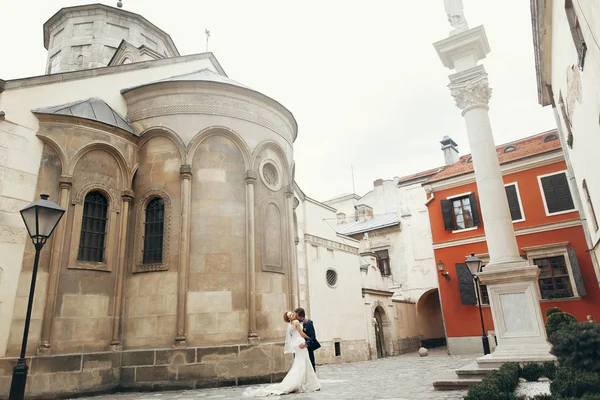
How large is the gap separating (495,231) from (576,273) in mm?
10543

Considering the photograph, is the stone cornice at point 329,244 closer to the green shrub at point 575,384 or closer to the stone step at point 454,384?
the stone step at point 454,384

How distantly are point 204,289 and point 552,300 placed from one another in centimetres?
1549

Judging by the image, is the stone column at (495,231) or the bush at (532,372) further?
the stone column at (495,231)

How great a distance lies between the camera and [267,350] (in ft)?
36.8

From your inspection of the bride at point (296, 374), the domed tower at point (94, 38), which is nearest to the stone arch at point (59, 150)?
the bride at point (296, 374)

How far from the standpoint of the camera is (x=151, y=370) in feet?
33.6

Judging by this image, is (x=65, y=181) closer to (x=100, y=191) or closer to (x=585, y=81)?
(x=100, y=191)

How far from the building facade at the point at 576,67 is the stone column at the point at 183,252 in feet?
32.1

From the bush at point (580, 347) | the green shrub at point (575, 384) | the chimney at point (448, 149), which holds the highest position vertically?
the chimney at point (448, 149)

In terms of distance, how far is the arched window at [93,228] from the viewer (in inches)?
424

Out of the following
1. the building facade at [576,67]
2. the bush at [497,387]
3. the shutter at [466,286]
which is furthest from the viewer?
the shutter at [466,286]

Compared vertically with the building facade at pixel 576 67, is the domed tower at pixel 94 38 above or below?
above

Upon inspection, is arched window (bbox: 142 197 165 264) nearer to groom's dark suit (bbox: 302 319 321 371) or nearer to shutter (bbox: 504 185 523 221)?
groom's dark suit (bbox: 302 319 321 371)

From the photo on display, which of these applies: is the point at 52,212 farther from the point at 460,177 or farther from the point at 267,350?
the point at 460,177
